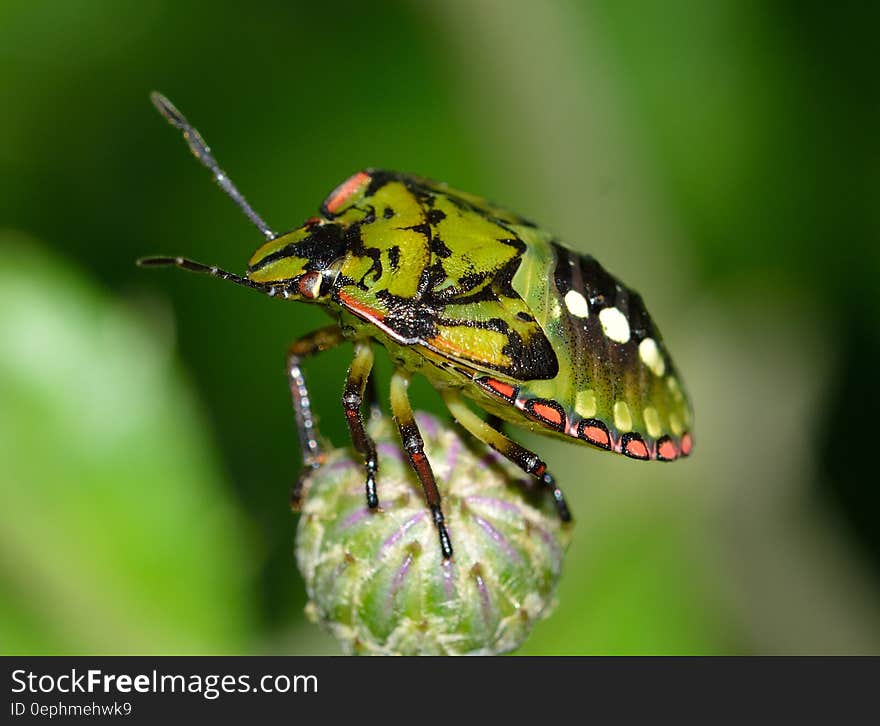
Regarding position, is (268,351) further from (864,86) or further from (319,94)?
(864,86)

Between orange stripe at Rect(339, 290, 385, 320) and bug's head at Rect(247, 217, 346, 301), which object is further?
bug's head at Rect(247, 217, 346, 301)

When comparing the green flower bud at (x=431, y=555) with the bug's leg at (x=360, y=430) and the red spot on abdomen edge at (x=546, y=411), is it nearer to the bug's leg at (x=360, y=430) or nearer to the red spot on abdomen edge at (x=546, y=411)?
the bug's leg at (x=360, y=430)

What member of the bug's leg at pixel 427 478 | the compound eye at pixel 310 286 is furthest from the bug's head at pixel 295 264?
the bug's leg at pixel 427 478

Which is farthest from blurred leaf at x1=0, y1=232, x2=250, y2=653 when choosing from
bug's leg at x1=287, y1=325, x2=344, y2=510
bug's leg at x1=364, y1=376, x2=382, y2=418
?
bug's leg at x1=364, y1=376, x2=382, y2=418

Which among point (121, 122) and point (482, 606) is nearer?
point (482, 606)

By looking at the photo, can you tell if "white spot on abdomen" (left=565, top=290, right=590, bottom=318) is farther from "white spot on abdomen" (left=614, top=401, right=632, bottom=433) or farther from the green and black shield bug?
"white spot on abdomen" (left=614, top=401, right=632, bottom=433)

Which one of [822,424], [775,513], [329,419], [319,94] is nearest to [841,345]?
[822,424]
